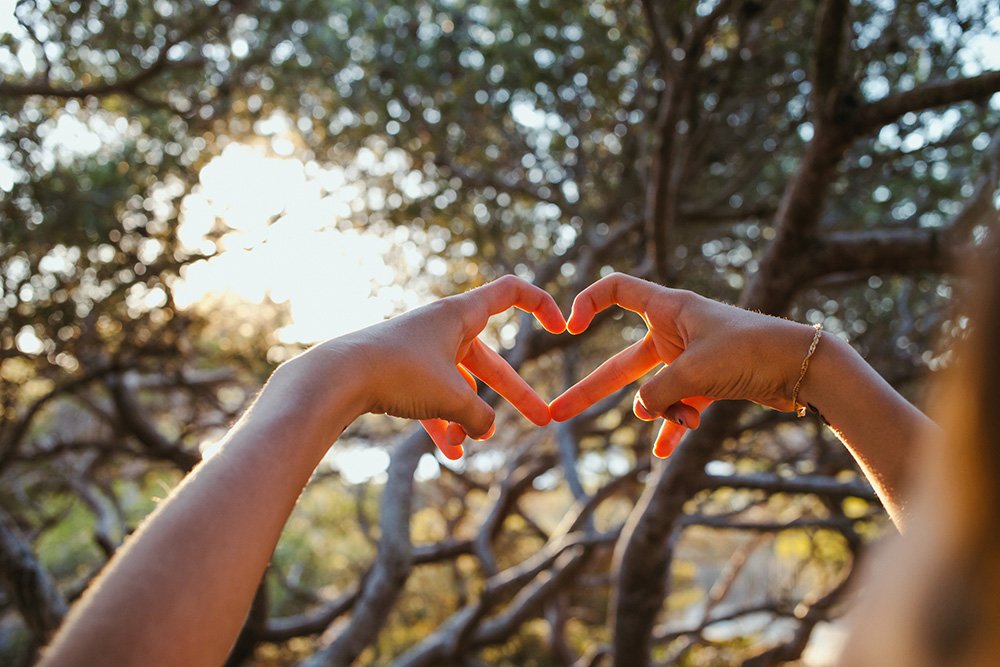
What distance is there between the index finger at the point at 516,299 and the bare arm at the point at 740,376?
59mm

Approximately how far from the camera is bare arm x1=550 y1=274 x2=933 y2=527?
154 cm

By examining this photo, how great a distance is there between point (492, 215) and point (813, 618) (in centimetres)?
430

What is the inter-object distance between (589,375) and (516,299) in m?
0.27

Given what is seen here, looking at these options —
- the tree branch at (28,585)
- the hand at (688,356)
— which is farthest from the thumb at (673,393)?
the tree branch at (28,585)

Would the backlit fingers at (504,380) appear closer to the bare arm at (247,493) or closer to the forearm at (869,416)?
the bare arm at (247,493)

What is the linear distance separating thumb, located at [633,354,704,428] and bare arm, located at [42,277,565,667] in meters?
0.40

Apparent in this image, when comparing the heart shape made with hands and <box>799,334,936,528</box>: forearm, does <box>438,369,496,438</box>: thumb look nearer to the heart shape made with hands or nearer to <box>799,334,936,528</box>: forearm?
the heart shape made with hands

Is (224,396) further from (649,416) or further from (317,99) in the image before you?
(649,416)

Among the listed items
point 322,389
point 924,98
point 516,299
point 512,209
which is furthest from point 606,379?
point 512,209

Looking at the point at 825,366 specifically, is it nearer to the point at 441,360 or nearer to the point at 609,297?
the point at 609,297

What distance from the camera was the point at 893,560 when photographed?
86 cm

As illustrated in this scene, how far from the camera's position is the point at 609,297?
1895mm

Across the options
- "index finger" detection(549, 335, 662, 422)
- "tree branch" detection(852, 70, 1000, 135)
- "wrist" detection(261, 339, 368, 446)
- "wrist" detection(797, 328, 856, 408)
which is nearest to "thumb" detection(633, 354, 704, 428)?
"index finger" detection(549, 335, 662, 422)

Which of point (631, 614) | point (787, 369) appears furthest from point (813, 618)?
point (787, 369)
